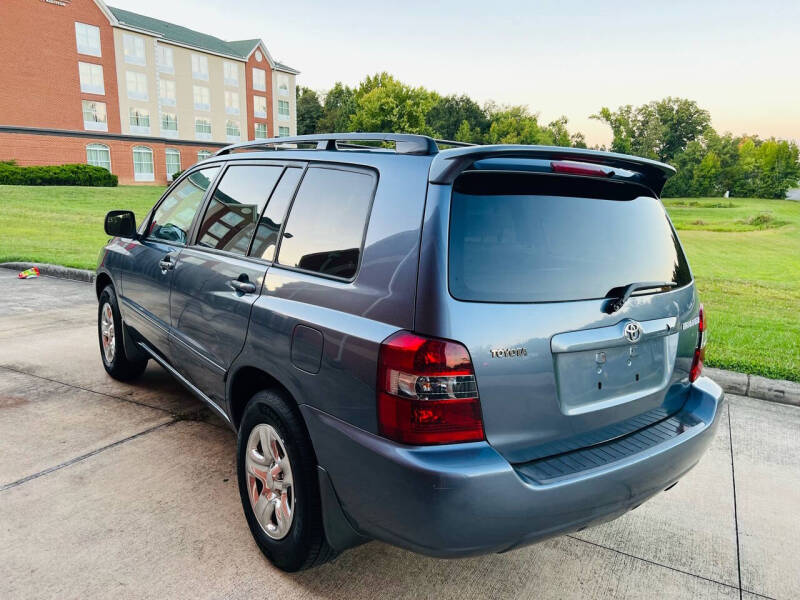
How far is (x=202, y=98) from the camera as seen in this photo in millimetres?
53781

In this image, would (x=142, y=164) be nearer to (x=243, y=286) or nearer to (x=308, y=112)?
(x=308, y=112)

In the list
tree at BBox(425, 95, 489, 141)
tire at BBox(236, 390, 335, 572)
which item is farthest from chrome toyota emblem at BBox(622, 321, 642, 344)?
tree at BBox(425, 95, 489, 141)

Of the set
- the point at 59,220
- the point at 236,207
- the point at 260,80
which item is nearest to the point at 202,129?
the point at 260,80

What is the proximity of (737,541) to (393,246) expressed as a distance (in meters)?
2.39

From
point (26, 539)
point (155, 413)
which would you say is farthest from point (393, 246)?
point (155, 413)

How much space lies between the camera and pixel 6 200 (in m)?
26.2

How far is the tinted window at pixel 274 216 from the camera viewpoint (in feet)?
9.26

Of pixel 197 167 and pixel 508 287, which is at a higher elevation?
pixel 197 167

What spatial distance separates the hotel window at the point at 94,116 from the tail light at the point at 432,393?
5096 cm

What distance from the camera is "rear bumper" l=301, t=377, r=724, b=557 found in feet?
6.24

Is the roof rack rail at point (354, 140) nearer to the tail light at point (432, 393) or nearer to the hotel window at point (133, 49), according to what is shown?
the tail light at point (432, 393)

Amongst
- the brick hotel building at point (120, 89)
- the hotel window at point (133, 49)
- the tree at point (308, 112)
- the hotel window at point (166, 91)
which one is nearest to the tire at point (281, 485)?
the brick hotel building at point (120, 89)

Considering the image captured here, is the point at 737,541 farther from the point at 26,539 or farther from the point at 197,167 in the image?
the point at 197,167

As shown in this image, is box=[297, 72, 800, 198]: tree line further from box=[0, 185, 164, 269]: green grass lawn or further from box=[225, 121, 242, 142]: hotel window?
box=[0, 185, 164, 269]: green grass lawn
